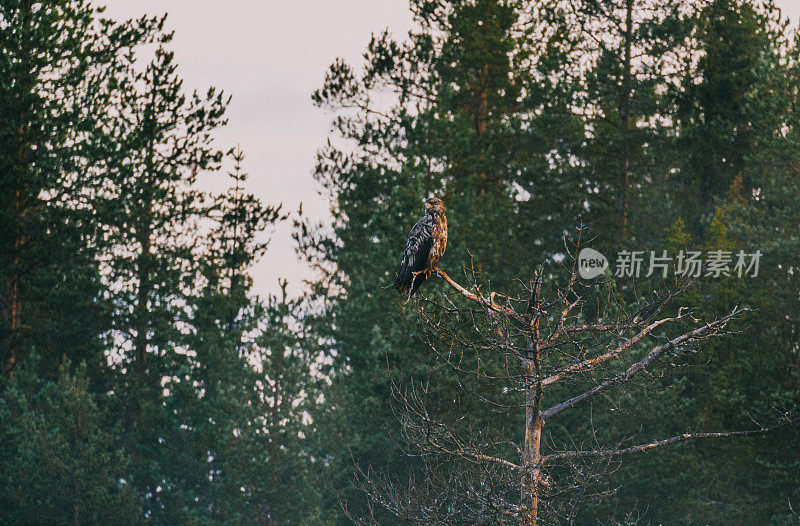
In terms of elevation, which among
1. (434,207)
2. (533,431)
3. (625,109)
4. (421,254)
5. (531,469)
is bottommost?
(531,469)

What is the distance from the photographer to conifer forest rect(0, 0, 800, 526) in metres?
22.1

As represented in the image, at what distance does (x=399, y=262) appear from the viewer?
22562 millimetres

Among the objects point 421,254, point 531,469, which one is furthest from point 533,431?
point 421,254

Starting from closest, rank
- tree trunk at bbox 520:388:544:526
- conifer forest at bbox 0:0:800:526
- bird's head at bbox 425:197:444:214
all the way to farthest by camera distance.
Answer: tree trunk at bbox 520:388:544:526, bird's head at bbox 425:197:444:214, conifer forest at bbox 0:0:800:526

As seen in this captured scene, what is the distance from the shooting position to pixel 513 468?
9.54 metres

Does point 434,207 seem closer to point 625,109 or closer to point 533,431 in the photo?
point 533,431

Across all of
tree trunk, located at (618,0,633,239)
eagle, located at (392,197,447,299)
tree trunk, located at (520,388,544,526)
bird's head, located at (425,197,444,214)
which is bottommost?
tree trunk, located at (520,388,544,526)

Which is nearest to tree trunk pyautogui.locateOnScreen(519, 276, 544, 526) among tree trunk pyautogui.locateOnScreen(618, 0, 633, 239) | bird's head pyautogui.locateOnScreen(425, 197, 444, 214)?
bird's head pyautogui.locateOnScreen(425, 197, 444, 214)

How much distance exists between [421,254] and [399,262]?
11925 millimetres

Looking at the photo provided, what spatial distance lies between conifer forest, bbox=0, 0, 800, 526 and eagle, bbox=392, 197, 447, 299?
835 centimetres

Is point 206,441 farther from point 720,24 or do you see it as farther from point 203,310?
point 720,24

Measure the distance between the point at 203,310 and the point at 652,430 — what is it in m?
12.3

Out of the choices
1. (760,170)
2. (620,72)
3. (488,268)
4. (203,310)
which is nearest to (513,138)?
(620,72)

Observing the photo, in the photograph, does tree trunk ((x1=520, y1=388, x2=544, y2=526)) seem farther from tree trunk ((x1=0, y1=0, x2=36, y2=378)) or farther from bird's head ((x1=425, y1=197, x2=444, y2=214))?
tree trunk ((x1=0, y1=0, x2=36, y2=378))
